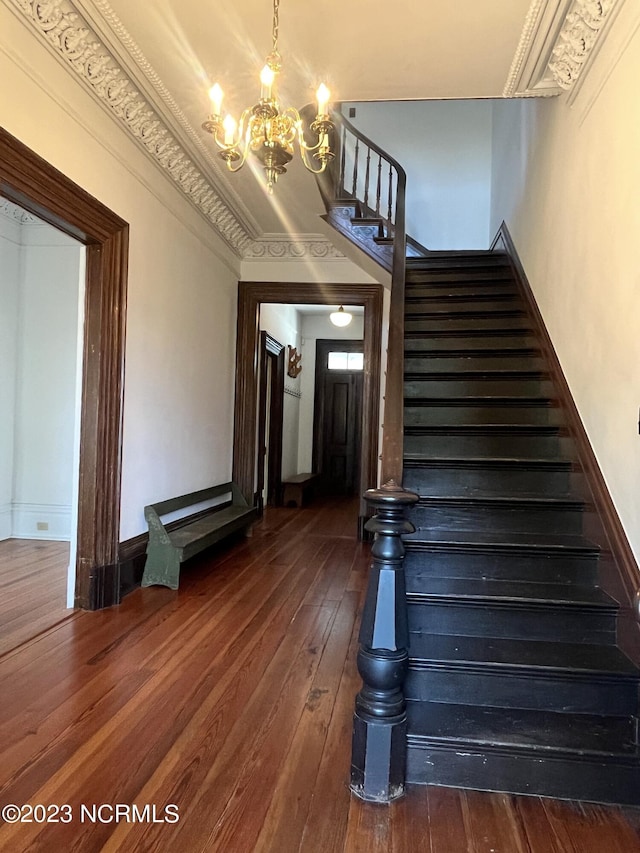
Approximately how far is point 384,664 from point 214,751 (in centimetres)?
72

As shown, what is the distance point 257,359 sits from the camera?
19.8 ft

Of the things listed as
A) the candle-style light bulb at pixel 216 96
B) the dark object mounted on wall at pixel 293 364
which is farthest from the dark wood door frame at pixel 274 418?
the candle-style light bulb at pixel 216 96

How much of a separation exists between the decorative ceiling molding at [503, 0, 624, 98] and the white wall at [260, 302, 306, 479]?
471 cm

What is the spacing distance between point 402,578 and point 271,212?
4.36 m

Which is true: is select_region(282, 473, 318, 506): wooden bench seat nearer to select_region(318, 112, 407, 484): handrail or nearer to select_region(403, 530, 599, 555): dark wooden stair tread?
select_region(318, 112, 407, 484): handrail

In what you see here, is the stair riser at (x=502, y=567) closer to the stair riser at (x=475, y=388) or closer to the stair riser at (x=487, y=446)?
the stair riser at (x=487, y=446)

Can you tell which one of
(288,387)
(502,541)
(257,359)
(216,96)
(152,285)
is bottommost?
(502,541)

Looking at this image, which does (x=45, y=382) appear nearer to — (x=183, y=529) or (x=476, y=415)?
(x=183, y=529)

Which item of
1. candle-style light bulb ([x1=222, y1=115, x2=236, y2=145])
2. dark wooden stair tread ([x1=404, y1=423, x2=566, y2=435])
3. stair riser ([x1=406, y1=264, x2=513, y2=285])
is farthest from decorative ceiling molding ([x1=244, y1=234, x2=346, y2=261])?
candle-style light bulb ([x1=222, y1=115, x2=236, y2=145])

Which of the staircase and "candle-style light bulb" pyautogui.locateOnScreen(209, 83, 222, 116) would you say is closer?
the staircase

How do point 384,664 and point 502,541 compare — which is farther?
point 502,541

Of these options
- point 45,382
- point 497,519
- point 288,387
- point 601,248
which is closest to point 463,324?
point 601,248

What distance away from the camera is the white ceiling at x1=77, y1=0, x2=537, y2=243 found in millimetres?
2475

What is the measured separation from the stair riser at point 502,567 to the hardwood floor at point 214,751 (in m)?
0.63
